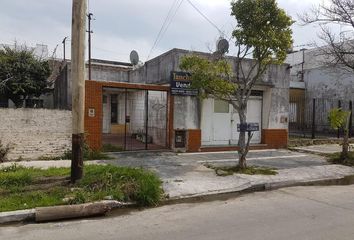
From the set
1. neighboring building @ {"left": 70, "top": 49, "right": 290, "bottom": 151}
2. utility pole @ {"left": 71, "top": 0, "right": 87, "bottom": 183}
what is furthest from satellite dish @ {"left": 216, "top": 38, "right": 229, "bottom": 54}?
utility pole @ {"left": 71, "top": 0, "right": 87, "bottom": 183}

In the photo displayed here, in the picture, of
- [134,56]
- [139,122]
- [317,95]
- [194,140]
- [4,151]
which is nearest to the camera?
[4,151]

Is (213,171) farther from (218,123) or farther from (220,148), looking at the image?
(218,123)

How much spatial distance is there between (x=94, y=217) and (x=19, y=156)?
6.13 m

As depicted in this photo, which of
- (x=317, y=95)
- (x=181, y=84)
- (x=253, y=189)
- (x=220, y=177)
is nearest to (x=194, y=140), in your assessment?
(x=181, y=84)

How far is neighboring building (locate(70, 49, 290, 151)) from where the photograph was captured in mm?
13914

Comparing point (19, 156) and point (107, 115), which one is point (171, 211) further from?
point (107, 115)

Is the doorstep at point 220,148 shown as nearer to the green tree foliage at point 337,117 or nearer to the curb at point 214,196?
the green tree foliage at point 337,117

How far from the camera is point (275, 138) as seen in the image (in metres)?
17.5

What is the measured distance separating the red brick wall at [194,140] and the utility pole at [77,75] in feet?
22.7

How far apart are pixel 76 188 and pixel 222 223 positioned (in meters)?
3.39

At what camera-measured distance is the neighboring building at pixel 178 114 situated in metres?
13.9

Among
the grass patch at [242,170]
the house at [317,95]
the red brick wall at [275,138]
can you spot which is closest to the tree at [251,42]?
the grass patch at [242,170]

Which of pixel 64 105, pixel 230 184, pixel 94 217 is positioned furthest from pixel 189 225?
pixel 64 105

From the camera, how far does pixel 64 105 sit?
18.6 m
